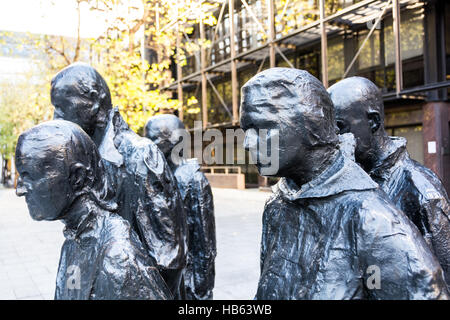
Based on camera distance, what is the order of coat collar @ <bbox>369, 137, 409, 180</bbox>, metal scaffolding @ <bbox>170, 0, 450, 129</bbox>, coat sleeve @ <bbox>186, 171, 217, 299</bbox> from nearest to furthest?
coat collar @ <bbox>369, 137, 409, 180</bbox> < coat sleeve @ <bbox>186, 171, 217, 299</bbox> < metal scaffolding @ <bbox>170, 0, 450, 129</bbox>

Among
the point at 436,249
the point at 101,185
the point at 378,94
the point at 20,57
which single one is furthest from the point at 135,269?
the point at 20,57

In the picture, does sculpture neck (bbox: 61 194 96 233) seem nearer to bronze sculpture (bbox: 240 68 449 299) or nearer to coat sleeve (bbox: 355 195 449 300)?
bronze sculpture (bbox: 240 68 449 299)

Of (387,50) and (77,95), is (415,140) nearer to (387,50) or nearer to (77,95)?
(387,50)

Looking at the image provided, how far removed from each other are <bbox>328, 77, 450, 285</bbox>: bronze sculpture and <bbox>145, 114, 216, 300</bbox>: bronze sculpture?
7.67 feet

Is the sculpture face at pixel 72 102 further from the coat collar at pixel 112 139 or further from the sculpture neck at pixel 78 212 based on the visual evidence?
the sculpture neck at pixel 78 212

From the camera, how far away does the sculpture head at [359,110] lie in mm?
2055

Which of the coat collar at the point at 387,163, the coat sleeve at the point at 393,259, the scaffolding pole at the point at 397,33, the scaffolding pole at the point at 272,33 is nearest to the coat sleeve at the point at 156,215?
the coat collar at the point at 387,163

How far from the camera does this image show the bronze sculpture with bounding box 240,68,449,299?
3.40ft

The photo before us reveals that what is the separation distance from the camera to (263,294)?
134 cm

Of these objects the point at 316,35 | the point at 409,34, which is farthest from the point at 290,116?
the point at 316,35

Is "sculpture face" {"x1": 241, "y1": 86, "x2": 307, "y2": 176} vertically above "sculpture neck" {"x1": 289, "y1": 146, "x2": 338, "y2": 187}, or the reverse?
"sculpture face" {"x1": 241, "y1": 86, "x2": 307, "y2": 176}

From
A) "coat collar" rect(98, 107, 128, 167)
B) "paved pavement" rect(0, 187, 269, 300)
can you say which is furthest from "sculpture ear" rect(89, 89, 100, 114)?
"paved pavement" rect(0, 187, 269, 300)

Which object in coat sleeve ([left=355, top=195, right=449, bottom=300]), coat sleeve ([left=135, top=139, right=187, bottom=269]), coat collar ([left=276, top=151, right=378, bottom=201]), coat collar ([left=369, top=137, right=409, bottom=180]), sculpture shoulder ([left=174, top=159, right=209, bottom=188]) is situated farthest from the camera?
sculpture shoulder ([left=174, top=159, right=209, bottom=188])

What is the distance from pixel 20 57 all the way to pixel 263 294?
120 ft
